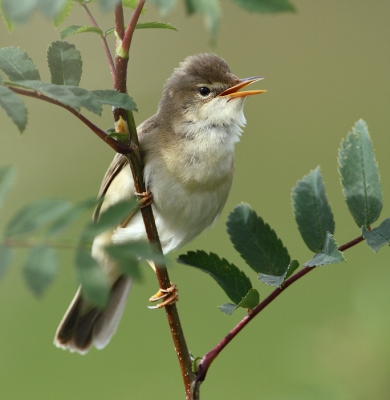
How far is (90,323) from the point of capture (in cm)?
278

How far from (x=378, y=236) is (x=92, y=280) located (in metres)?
0.71

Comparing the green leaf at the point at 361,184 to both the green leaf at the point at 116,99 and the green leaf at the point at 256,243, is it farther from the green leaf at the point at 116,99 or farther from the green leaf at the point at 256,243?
the green leaf at the point at 116,99

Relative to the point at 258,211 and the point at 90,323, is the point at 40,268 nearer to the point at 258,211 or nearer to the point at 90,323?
the point at 90,323

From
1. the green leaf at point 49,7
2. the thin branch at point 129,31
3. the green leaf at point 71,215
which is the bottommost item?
the green leaf at point 71,215

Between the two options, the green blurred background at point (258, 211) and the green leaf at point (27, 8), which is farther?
the green blurred background at point (258, 211)

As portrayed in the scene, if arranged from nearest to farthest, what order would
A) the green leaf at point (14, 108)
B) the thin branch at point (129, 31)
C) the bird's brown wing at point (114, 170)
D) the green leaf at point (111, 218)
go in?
the green leaf at point (111, 218), the green leaf at point (14, 108), the thin branch at point (129, 31), the bird's brown wing at point (114, 170)

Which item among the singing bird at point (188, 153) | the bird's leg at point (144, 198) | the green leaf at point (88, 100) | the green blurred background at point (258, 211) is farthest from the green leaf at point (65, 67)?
the singing bird at point (188, 153)

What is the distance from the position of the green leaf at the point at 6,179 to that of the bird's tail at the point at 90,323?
5.97ft

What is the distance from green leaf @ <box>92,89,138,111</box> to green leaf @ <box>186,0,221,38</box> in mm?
420

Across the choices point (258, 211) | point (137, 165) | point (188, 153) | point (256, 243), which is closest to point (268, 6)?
point (137, 165)

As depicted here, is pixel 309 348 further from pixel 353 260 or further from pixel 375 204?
pixel 353 260

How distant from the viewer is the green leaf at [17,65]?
4.15 feet

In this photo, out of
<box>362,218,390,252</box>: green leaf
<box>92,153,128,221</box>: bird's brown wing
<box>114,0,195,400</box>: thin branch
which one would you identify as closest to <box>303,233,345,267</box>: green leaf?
<box>362,218,390,252</box>: green leaf

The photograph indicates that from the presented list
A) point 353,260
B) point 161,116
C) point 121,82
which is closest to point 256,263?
point 121,82
